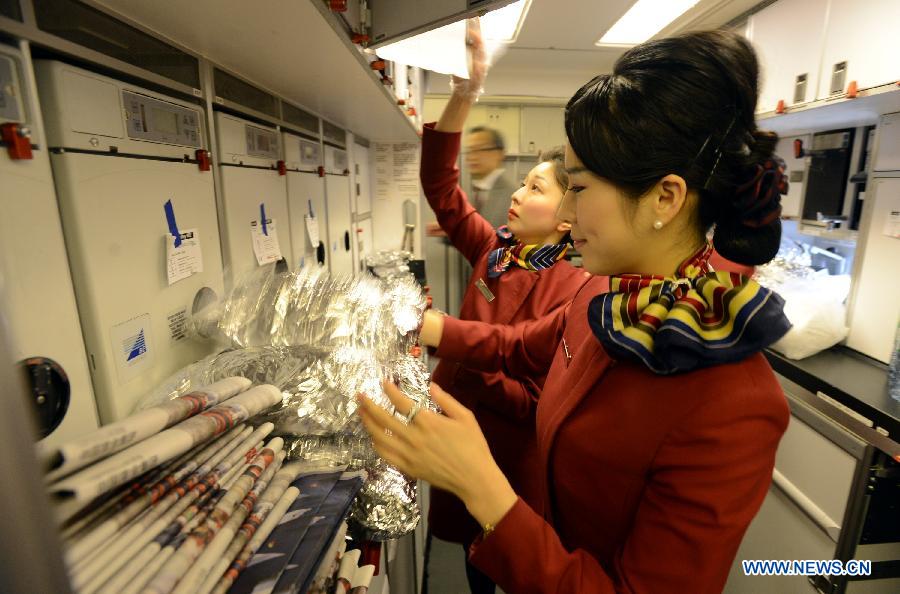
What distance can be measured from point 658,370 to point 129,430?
70 cm

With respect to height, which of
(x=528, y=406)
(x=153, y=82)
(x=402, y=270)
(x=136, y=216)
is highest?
(x=153, y=82)

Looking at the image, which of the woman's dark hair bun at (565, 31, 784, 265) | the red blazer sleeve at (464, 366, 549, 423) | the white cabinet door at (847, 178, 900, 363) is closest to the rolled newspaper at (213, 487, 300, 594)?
the woman's dark hair bun at (565, 31, 784, 265)

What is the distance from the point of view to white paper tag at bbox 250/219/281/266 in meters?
1.21

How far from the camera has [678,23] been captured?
116 inches

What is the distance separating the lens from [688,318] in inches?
26.0

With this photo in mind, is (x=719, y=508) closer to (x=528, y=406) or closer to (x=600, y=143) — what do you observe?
(x=600, y=143)

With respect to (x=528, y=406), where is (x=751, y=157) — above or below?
above

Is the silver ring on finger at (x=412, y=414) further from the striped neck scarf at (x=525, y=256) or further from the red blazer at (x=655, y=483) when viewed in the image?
the striped neck scarf at (x=525, y=256)

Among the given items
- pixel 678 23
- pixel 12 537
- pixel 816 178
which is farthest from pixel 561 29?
pixel 12 537

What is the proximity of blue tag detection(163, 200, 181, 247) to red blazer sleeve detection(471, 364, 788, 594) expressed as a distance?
2.60ft

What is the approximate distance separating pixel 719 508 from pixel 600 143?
0.58 m

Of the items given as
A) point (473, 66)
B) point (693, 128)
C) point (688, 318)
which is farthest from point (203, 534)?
point (473, 66)

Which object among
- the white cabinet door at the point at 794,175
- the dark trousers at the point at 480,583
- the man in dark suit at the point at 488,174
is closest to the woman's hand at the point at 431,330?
the dark trousers at the point at 480,583

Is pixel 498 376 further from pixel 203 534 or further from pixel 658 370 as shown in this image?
pixel 203 534
